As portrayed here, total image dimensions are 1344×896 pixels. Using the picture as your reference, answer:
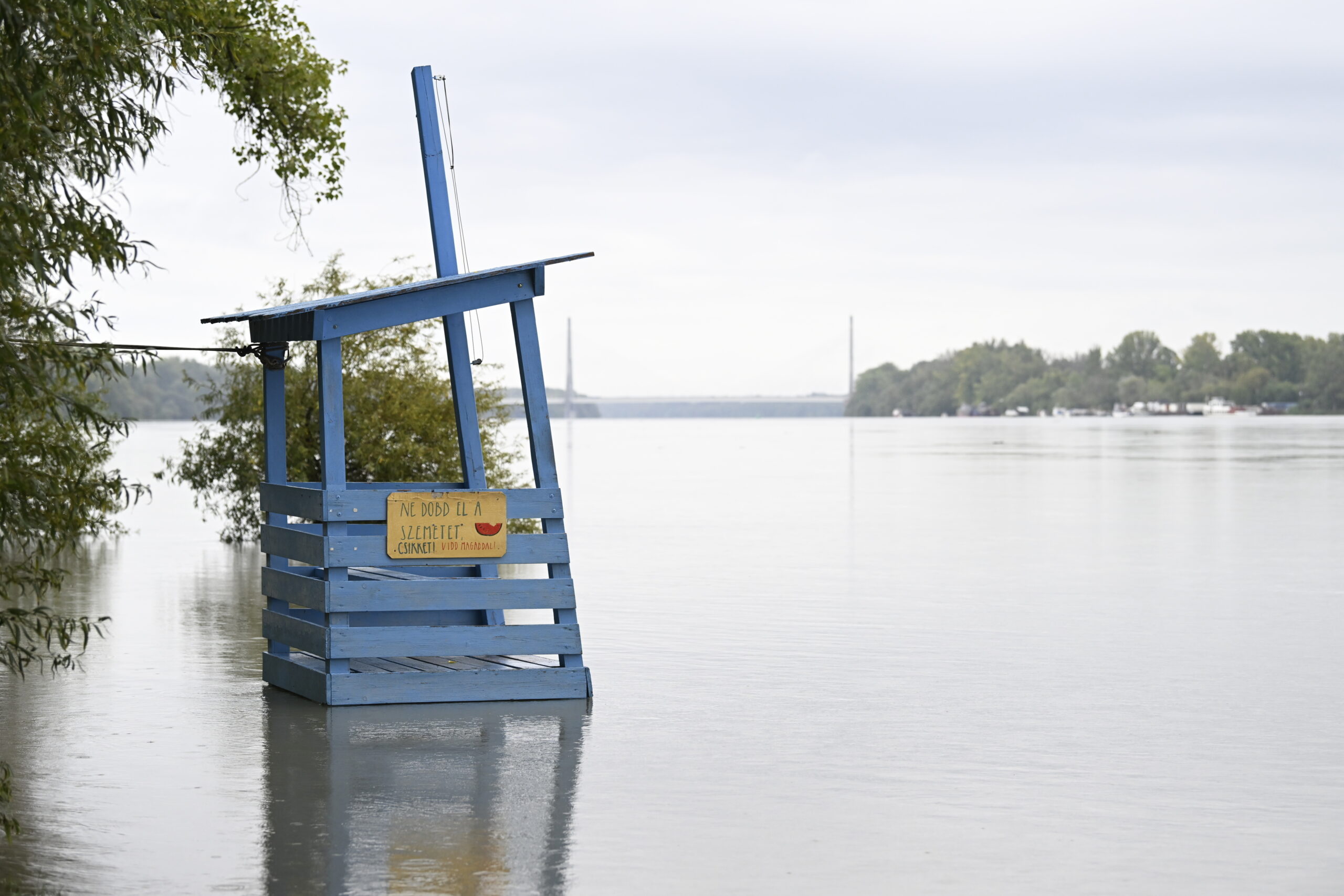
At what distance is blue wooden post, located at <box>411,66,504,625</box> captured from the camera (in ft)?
33.7

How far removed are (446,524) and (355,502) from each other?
1.90ft

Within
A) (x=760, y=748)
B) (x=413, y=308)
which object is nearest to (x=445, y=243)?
(x=413, y=308)

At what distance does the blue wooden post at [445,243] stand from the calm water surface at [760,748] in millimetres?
1768

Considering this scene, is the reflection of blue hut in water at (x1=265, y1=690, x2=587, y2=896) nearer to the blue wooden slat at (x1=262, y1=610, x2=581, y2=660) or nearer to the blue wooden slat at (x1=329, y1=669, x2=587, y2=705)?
the blue wooden slat at (x1=329, y1=669, x2=587, y2=705)

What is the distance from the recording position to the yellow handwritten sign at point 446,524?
377 inches

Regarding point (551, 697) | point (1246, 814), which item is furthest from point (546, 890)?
point (551, 697)

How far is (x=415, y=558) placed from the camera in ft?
31.5

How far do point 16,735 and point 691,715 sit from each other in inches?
143

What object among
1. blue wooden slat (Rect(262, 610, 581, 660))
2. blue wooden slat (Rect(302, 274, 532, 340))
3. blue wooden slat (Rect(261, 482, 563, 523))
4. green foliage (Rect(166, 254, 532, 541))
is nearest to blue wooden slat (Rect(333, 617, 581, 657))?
blue wooden slat (Rect(262, 610, 581, 660))

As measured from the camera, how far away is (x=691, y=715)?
9.55 meters

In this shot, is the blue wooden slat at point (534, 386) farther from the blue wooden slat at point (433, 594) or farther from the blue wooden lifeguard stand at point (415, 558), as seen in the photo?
the blue wooden slat at point (433, 594)

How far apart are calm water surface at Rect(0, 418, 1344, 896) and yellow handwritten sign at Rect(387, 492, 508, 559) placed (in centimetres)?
90

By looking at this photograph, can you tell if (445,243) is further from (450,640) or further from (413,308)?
(450,640)

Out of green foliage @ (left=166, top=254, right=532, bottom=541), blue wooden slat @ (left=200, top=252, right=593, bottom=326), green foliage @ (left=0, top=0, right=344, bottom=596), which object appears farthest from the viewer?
green foliage @ (left=166, top=254, right=532, bottom=541)
